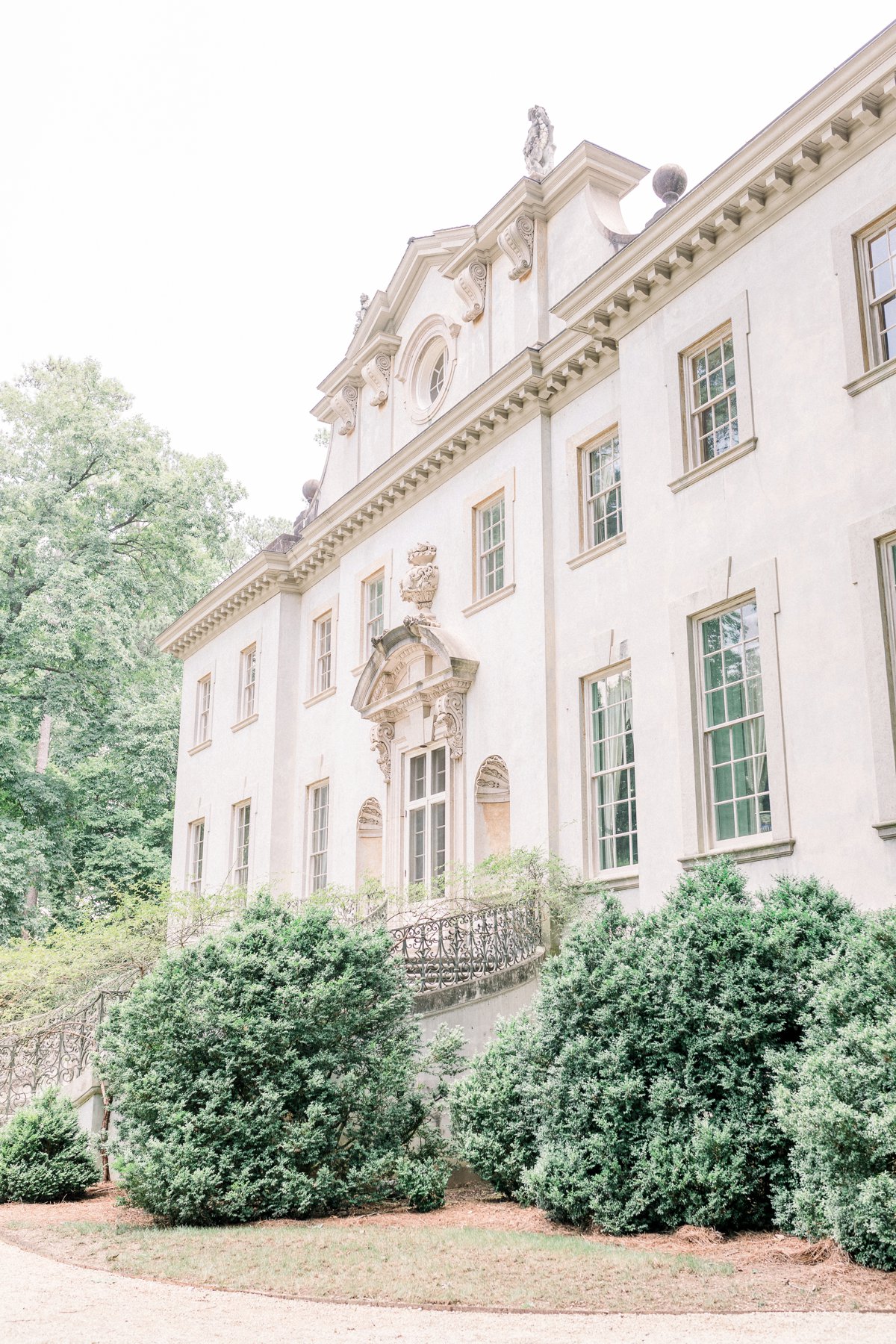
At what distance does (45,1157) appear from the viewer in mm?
12695

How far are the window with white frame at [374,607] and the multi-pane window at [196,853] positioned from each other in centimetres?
838

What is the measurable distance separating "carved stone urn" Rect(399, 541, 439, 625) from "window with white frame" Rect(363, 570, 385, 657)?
166cm

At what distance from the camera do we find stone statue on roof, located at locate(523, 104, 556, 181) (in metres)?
20.4

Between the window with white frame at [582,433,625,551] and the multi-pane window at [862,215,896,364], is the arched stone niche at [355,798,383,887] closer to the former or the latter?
the window with white frame at [582,433,625,551]

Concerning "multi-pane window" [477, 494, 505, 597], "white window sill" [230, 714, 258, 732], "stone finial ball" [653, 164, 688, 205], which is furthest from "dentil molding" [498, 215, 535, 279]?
"white window sill" [230, 714, 258, 732]

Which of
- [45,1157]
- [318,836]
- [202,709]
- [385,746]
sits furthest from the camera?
[202,709]

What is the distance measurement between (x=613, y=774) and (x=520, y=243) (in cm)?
913

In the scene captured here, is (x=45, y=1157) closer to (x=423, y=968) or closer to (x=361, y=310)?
(x=423, y=968)

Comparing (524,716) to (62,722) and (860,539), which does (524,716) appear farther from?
(62,722)

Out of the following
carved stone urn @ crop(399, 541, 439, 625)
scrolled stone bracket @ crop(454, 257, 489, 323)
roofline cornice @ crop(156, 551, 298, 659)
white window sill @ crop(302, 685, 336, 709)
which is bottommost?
white window sill @ crop(302, 685, 336, 709)

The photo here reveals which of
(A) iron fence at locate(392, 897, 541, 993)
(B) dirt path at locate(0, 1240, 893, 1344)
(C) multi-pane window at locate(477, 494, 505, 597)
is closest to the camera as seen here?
(B) dirt path at locate(0, 1240, 893, 1344)

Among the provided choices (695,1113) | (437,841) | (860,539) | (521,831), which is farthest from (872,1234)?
(437,841)

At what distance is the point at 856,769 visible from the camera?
12.2 metres

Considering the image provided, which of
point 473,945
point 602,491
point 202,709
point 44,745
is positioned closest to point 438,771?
point 473,945
